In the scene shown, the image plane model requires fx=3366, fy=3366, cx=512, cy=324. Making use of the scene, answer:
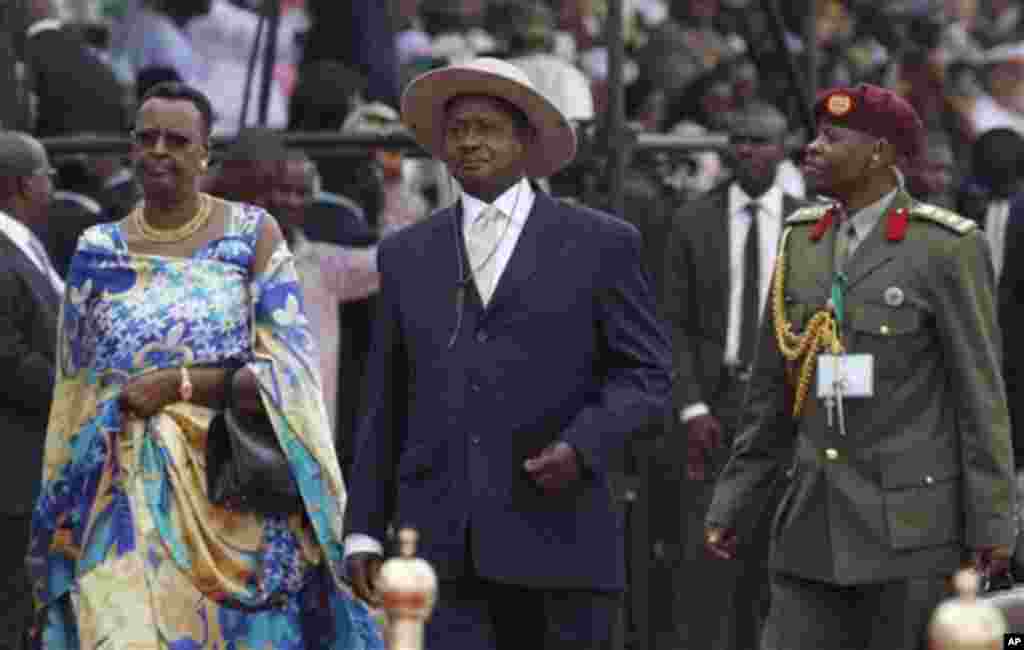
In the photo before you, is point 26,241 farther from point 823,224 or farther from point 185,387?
point 823,224

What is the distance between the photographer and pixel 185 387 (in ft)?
31.1

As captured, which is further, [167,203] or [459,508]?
[167,203]

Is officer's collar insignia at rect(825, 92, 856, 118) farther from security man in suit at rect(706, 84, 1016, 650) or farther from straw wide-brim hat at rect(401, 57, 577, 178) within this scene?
straw wide-brim hat at rect(401, 57, 577, 178)

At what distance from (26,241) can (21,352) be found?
0.40 m

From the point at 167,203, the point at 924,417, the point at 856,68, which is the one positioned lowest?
the point at 924,417

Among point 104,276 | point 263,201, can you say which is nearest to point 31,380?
point 104,276

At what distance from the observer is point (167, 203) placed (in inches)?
380

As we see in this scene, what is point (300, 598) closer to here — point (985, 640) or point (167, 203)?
point (167, 203)

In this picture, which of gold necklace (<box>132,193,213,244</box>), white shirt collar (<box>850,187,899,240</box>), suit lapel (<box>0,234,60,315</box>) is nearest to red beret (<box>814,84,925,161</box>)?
white shirt collar (<box>850,187,899,240</box>)

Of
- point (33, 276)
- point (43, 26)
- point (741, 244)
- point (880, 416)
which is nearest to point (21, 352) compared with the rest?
point (33, 276)

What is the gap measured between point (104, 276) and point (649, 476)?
4387mm

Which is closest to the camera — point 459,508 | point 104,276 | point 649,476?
point 459,508

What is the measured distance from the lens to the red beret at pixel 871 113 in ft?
30.0

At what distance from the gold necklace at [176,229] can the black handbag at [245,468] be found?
0.42 m
